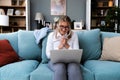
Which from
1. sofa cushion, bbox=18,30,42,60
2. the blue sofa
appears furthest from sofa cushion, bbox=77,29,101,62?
sofa cushion, bbox=18,30,42,60

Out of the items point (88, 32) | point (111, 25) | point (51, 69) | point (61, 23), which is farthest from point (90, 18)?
point (51, 69)

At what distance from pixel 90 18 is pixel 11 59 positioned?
4.03m

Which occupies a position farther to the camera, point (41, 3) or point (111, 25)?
point (41, 3)

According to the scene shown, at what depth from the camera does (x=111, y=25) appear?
472 centimetres

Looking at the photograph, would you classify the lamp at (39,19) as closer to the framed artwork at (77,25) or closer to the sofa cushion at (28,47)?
the framed artwork at (77,25)

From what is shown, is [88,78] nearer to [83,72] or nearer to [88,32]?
Answer: [83,72]

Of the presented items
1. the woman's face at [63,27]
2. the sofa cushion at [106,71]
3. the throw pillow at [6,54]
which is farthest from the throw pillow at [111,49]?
the throw pillow at [6,54]

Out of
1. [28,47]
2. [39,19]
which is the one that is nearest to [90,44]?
[28,47]

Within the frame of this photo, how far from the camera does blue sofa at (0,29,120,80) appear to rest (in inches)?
90.6

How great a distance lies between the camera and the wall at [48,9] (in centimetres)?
695

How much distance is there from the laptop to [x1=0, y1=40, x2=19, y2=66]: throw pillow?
656 mm

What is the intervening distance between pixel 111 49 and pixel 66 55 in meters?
0.85

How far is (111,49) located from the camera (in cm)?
287

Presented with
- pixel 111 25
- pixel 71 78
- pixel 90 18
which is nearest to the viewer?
pixel 71 78
